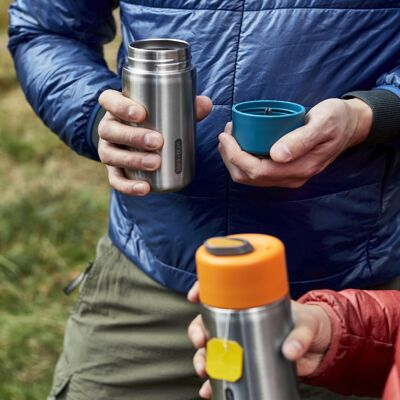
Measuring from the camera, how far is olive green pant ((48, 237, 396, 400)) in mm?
2023

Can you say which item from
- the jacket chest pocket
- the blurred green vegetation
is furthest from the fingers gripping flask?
the blurred green vegetation

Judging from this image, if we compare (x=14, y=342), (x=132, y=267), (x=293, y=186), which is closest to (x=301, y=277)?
(x=293, y=186)

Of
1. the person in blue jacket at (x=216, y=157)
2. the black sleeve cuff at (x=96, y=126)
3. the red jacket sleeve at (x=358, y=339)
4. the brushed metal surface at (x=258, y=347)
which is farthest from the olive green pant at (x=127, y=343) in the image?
the brushed metal surface at (x=258, y=347)

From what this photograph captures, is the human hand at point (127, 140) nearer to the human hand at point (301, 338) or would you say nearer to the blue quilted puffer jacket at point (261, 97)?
the blue quilted puffer jacket at point (261, 97)

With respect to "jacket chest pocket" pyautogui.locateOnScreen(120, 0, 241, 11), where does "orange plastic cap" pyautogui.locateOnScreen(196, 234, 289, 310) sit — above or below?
below

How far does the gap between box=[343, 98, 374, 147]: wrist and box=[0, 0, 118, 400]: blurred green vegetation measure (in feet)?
5.33

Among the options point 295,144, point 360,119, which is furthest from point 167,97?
point 360,119

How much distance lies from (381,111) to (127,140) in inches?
18.5

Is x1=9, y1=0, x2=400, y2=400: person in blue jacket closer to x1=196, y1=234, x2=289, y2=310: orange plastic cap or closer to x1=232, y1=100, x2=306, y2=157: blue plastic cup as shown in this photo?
x1=232, y1=100, x2=306, y2=157: blue plastic cup

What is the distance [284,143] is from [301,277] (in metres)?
0.44

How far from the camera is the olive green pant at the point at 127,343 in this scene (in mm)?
2023

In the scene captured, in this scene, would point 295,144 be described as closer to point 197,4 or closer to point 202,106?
point 202,106

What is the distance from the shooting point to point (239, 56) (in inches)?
67.3

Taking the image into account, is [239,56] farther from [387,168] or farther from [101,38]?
[101,38]
